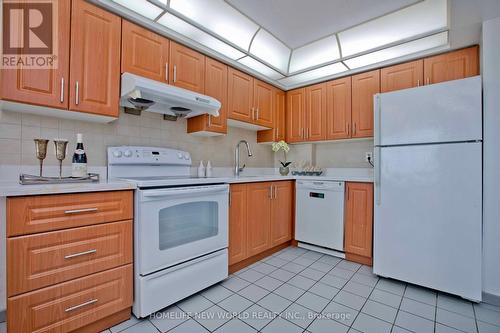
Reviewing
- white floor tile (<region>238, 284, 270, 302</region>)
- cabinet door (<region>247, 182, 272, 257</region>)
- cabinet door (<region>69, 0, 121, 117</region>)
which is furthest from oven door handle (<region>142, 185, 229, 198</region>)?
white floor tile (<region>238, 284, 270, 302</region>)

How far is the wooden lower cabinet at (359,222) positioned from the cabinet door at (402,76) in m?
1.13

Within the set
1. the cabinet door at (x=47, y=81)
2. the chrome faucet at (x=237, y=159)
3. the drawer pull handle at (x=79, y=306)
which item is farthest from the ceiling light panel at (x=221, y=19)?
the drawer pull handle at (x=79, y=306)

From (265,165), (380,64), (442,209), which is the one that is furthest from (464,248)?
(265,165)

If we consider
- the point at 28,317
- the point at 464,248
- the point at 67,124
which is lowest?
the point at 28,317

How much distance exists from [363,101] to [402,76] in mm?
434

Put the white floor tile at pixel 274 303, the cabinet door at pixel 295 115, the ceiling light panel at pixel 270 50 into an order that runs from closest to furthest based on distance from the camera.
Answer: the white floor tile at pixel 274 303 → the ceiling light panel at pixel 270 50 → the cabinet door at pixel 295 115

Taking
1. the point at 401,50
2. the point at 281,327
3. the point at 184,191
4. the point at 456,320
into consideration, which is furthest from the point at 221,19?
the point at 456,320

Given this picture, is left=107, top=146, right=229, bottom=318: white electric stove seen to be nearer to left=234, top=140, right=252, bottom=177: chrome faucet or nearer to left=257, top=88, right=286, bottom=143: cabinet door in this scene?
left=234, top=140, right=252, bottom=177: chrome faucet

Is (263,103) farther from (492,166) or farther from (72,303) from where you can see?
(72,303)

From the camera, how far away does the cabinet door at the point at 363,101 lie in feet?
8.84

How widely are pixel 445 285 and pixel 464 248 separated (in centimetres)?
33

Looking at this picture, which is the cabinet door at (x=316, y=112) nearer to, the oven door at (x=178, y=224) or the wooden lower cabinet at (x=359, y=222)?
the wooden lower cabinet at (x=359, y=222)

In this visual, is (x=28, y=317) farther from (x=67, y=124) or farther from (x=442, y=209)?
(x=442, y=209)

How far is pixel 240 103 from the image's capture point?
109 inches
